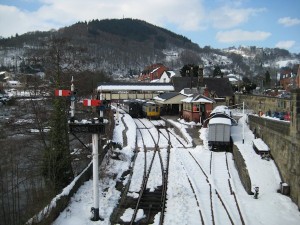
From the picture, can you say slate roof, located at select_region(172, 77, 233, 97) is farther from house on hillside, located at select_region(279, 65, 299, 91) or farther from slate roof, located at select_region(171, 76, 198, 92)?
house on hillside, located at select_region(279, 65, 299, 91)

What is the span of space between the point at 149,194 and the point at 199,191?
2.42 m

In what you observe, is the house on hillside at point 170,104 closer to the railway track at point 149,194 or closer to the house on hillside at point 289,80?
the railway track at point 149,194

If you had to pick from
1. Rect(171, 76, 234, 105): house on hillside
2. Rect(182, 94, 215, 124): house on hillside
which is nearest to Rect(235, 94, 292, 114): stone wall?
Rect(171, 76, 234, 105): house on hillside

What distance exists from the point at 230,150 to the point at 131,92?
1295 inches

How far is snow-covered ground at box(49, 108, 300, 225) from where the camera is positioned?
1366 cm

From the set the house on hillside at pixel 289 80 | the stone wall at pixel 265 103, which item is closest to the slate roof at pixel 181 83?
the stone wall at pixel 265 103

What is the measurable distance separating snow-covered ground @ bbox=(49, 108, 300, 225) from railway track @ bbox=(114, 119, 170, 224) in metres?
0.14

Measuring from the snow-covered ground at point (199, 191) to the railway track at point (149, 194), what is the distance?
0.46ft

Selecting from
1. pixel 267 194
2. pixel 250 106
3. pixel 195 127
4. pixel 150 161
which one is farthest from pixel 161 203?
pixel 250 106

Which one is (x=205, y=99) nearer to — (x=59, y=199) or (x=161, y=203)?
(x=161, y=203)

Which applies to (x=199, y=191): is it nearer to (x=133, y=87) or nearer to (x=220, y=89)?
(x=220, y=89)

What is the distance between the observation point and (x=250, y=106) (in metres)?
41.1

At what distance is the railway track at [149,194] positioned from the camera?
1377cm

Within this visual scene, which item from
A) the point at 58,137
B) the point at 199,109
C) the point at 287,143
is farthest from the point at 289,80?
the point at 58,137
